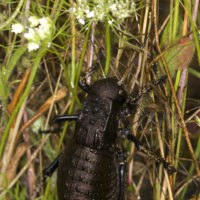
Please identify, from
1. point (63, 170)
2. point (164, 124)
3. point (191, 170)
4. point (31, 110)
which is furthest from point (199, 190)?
point (31, 110)

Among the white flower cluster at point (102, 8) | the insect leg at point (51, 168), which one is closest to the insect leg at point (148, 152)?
the insect leg at point (51, 168)

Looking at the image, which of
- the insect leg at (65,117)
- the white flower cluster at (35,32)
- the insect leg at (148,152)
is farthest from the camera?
the insect leg at (65,117)

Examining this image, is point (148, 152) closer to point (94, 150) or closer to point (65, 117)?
point (94, 150)

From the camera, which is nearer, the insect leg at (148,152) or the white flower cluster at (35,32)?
the white flower cluster at (35,32)

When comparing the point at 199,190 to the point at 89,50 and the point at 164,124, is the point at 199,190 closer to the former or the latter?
the point at 164,124

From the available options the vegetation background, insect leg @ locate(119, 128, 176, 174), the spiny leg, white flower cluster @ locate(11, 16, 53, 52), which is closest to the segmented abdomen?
insect leg @ locate(119, 128, 176, 174)

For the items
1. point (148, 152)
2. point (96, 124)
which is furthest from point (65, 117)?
point (148, 152)

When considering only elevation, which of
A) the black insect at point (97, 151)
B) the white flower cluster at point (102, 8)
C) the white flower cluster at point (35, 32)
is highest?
the white flower cluster at point (102, 8)

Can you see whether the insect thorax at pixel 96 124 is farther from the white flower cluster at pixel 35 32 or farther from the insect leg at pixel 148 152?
the white flower cluster at pixel 35 32
